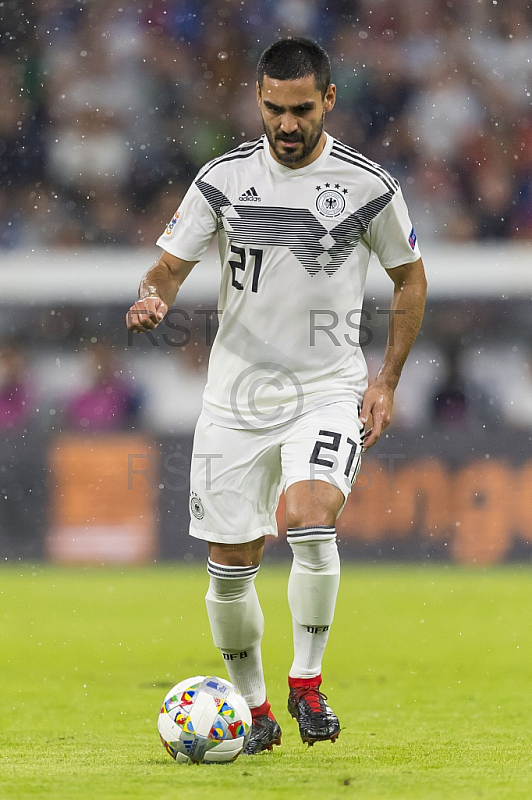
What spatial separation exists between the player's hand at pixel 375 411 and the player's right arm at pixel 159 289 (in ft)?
2.58

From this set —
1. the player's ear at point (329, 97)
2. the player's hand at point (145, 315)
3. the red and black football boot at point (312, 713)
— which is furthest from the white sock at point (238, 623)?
the player's ear at point (329, 97)

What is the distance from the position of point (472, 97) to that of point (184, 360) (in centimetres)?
407

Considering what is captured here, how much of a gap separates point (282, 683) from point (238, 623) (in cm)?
174

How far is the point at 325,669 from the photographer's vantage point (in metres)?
6.64

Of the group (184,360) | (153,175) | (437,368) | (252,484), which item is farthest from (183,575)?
(252,484)

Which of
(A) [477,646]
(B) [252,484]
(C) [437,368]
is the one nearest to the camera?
(B) [252,484]

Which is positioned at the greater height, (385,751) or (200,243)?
(200,243)

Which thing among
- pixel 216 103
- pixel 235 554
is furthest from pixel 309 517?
pixel 216 103

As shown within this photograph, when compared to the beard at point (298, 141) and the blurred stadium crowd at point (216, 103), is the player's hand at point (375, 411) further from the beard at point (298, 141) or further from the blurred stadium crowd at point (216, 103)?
the blurred stadium crowd at point (216, 103)

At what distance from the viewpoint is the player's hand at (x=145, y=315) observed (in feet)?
13.1

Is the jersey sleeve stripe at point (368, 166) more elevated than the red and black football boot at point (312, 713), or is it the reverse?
the jersey sleeve stripe at point (368, 166)

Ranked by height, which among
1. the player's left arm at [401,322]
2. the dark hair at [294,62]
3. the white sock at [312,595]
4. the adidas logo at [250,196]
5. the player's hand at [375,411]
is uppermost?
the dark hair at [294,62]

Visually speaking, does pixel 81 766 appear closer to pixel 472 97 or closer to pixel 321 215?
pixel 321 215

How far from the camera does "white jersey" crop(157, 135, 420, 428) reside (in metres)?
4.43
